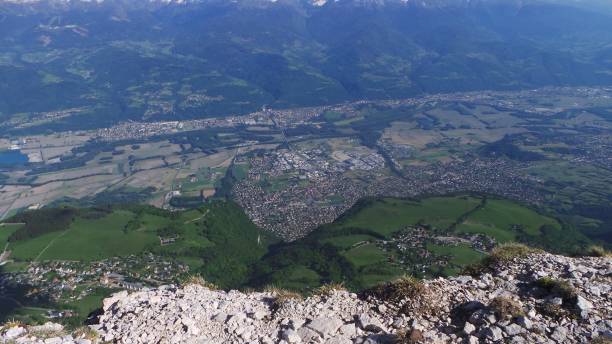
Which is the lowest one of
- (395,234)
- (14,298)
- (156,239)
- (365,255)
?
(156,239)

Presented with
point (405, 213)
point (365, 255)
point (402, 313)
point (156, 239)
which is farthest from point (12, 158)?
point (402, 313)

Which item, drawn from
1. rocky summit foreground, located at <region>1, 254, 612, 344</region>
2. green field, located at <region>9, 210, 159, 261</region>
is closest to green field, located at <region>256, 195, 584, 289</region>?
green field, located at <region>9, 210, 159, 261</region>

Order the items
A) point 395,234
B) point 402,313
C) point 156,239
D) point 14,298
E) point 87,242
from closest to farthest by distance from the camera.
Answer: point 402,313
point 14,298
point 87,242
point 156,239
point 395,234

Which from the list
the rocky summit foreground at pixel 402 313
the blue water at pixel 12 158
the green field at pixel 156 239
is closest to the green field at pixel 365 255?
the green field at pixel 156 239

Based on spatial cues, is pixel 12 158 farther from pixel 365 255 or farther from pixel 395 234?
pixel 365 255

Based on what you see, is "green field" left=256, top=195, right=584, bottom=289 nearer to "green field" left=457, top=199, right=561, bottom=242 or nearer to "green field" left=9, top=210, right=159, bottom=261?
"green field" left=457, top=199, right=561, bottom=242

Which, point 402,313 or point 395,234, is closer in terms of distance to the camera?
point 402,313
